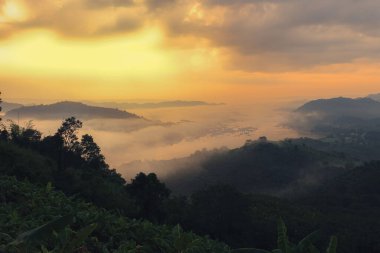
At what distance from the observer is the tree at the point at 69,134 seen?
7969 cm

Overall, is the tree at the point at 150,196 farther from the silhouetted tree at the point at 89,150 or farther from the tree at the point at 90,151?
the silhouetted tree at the point at 89,150

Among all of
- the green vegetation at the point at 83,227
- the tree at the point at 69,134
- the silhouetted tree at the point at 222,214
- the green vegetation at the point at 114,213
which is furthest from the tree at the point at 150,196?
the green vegetation at the point at 83,227

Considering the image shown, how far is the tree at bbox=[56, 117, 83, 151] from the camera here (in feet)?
261

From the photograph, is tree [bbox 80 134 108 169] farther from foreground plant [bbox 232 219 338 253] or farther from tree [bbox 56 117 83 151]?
foreground plant [bbox 232 219 338 253]

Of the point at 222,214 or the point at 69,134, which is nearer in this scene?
the point at 222,214

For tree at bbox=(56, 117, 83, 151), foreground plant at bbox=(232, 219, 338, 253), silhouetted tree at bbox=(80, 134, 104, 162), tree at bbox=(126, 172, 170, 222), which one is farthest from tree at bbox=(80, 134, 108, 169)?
foreground plant at bbox=(232, 219, 338, 253)

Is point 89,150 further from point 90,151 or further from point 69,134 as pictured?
point 69,134

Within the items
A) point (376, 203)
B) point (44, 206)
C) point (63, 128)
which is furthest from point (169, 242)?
point (376, 203)

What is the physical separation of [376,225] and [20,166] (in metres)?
75.5

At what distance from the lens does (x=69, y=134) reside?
81125mm

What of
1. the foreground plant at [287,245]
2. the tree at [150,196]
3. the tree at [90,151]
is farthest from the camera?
the tree at [90,151]

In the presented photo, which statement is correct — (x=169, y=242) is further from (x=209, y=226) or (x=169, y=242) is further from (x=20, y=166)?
(x=209, y=226)

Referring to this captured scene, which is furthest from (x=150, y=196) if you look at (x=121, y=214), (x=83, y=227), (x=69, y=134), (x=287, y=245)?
(x=287, y=245)

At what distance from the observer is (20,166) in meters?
36.5
